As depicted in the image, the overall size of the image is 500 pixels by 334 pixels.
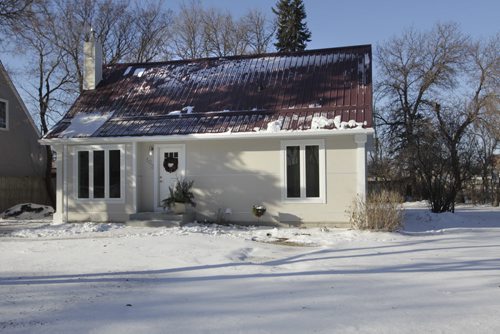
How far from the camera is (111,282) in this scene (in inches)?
252

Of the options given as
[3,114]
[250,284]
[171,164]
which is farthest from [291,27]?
[250,284]

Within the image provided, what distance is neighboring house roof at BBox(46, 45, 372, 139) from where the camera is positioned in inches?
550

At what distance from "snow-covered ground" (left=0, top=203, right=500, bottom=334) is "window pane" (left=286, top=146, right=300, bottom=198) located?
105 inches

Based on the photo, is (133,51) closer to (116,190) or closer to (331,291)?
(116,190)

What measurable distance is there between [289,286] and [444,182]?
14.2 m

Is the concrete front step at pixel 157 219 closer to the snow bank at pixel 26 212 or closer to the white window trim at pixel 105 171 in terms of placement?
the white window trim at pixel 105 171

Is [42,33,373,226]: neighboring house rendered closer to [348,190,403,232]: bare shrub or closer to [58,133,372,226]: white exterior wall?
[58,133,372,226]: white exterior wall

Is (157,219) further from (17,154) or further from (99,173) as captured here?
(17,154)

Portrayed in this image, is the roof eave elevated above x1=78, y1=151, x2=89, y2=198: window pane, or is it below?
above

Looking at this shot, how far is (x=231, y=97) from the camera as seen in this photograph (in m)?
15.5

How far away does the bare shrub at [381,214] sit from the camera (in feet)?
38.8

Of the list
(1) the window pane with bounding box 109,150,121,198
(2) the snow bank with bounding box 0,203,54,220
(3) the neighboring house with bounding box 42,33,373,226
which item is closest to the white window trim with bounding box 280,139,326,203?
(3) the neighboring house with bounding box 42,33,373,226

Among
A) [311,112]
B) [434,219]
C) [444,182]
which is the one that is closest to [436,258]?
[311,112]

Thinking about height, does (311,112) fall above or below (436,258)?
above
